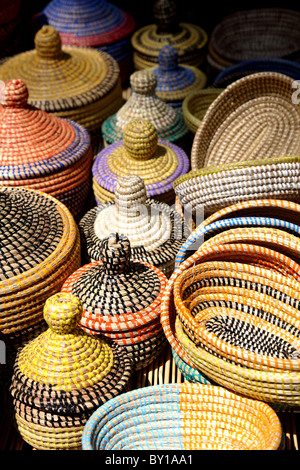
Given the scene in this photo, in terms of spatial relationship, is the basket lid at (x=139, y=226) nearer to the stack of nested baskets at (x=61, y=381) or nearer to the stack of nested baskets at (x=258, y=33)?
the stack of nested baskets at (x=61, y=381)

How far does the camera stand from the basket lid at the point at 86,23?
3225 mm

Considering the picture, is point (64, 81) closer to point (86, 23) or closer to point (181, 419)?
point (86, 23)

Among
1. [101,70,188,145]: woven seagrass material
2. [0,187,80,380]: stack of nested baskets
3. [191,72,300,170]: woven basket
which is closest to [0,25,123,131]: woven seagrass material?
[101,70,188,145]: woven seagrass material

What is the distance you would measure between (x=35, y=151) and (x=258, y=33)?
6.08 ft

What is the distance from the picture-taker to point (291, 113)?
2.43 m

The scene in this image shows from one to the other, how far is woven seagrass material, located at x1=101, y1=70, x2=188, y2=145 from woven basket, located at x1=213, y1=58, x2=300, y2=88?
37 cm

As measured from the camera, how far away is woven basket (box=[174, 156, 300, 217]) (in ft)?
6.06

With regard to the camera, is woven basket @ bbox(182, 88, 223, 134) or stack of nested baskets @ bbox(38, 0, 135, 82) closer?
woven basket @ bbox(182, 88, 223, 134)

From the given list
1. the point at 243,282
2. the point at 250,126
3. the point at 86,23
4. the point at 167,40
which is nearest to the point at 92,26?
the point at 86,23

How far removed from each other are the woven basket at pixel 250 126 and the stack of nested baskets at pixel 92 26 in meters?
1.08

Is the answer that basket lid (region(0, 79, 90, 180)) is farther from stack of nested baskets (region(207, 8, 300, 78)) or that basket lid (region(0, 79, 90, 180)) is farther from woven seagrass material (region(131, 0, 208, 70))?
stack of nested baskets (region(207, 8, 300, 78))
